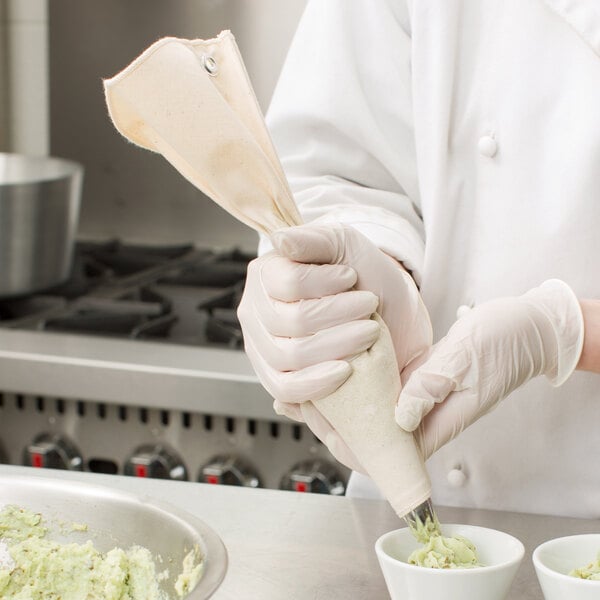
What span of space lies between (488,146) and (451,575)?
493 mm

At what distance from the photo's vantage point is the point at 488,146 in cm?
109

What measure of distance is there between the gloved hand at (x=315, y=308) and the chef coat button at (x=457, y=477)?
23 cm

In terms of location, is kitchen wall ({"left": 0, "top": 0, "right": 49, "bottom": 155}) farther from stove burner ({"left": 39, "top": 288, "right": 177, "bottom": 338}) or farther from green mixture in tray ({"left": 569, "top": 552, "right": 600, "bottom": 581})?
green mixture in tray ({"left": 569, "top": 552, "right": 600, "bottom": 581})

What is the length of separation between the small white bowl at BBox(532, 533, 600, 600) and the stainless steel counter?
87 millimetres

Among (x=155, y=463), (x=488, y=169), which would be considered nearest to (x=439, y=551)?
(x=488, y=169)

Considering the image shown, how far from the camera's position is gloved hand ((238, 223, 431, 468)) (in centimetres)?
88

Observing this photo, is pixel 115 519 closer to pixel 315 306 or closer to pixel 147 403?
pixel 315 306

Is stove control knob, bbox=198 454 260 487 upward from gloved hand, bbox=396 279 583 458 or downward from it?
downward

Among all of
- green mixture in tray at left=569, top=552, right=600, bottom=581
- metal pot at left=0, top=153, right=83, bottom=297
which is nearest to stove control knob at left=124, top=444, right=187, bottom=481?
metal pot at left=0, top=153, right=83, bottom=297

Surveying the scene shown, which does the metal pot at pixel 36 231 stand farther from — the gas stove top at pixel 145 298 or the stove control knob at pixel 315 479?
the stove control knob at pixel 315 479

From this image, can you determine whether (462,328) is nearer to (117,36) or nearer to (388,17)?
(388,17)

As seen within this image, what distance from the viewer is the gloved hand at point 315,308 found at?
88 cm

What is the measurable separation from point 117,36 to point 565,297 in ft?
5.07

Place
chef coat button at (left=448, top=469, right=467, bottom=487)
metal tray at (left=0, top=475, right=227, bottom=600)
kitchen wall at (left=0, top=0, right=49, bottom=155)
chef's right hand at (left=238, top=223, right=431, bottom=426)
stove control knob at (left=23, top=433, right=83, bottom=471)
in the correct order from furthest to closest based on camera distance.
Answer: kitchen wall at (left=0, top=0, right=49, bottom=155), stove control knob at (left=23, top=433, right=83, bottom=471), chef coat button at (left=448, top=469, right=467, bottom=487), metal tray at (left=0, top=475, right=227, bottom=600), chef's right hand at (left=238, top=223, right=431, bottom=426)
